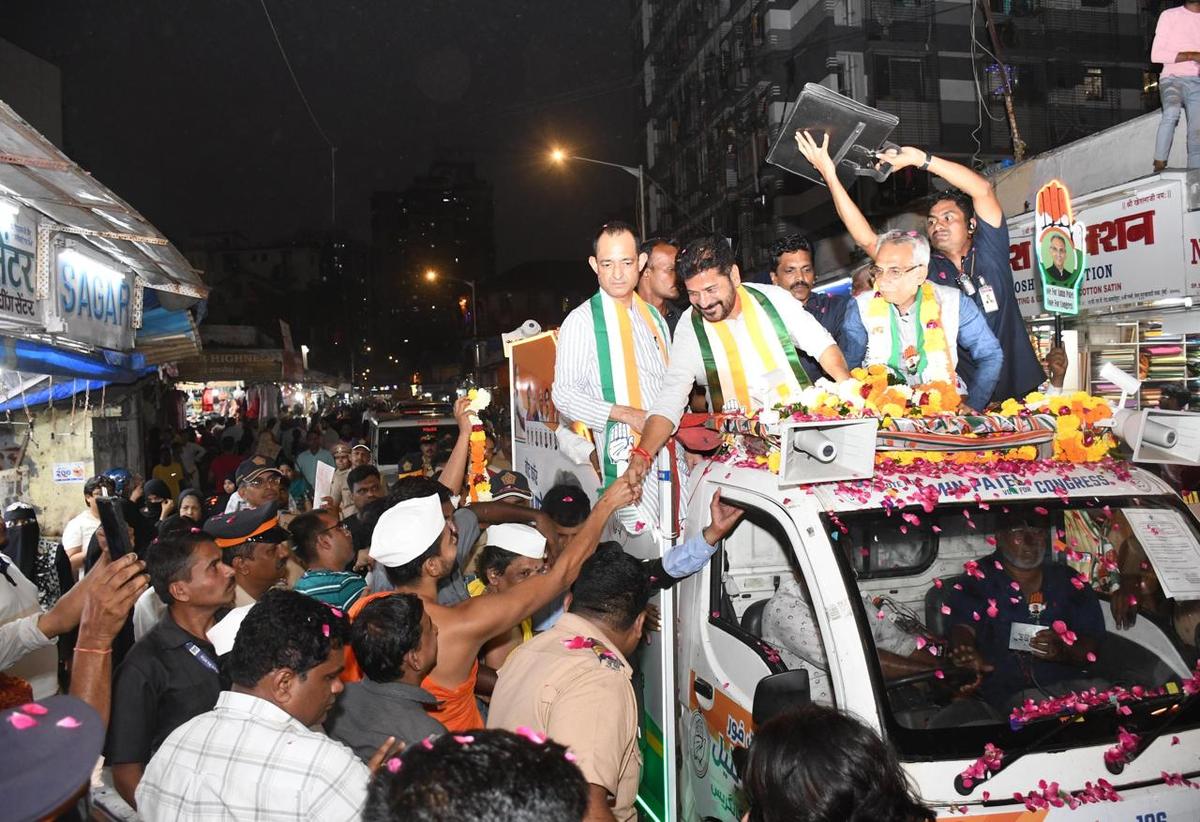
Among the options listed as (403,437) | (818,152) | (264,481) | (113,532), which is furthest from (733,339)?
(403,437)

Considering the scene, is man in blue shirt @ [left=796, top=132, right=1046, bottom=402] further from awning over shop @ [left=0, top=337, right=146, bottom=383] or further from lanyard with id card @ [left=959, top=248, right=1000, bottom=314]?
awning over shop @ [left=0, top=337, right=146, bottom=383]

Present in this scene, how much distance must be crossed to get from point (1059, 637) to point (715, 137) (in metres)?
46.0

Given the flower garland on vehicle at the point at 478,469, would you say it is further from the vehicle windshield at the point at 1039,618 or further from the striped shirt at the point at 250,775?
the striped shirt at the point at 250,775

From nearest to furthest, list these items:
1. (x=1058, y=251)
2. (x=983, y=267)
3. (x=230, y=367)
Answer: (x=983, y=267)
(x=1058, y=251)
(x=230, y=367)

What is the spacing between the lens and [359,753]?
10.3ft

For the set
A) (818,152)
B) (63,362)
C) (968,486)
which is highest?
(818,152)

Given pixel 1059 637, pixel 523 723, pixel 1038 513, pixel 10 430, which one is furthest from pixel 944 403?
pixel 10 430

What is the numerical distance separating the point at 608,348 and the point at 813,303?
144 centimetres

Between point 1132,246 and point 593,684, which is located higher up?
point 1132,246

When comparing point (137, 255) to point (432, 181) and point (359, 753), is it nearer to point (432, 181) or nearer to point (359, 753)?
point (359, 753)

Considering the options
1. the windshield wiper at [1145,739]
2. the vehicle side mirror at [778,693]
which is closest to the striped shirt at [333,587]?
the vehicle side mirror at [778,693]

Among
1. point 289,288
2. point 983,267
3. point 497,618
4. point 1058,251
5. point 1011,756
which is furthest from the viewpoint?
point 289,288

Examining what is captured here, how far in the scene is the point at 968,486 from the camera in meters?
3.41

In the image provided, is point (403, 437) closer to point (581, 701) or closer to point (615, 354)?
point (615, 354)
